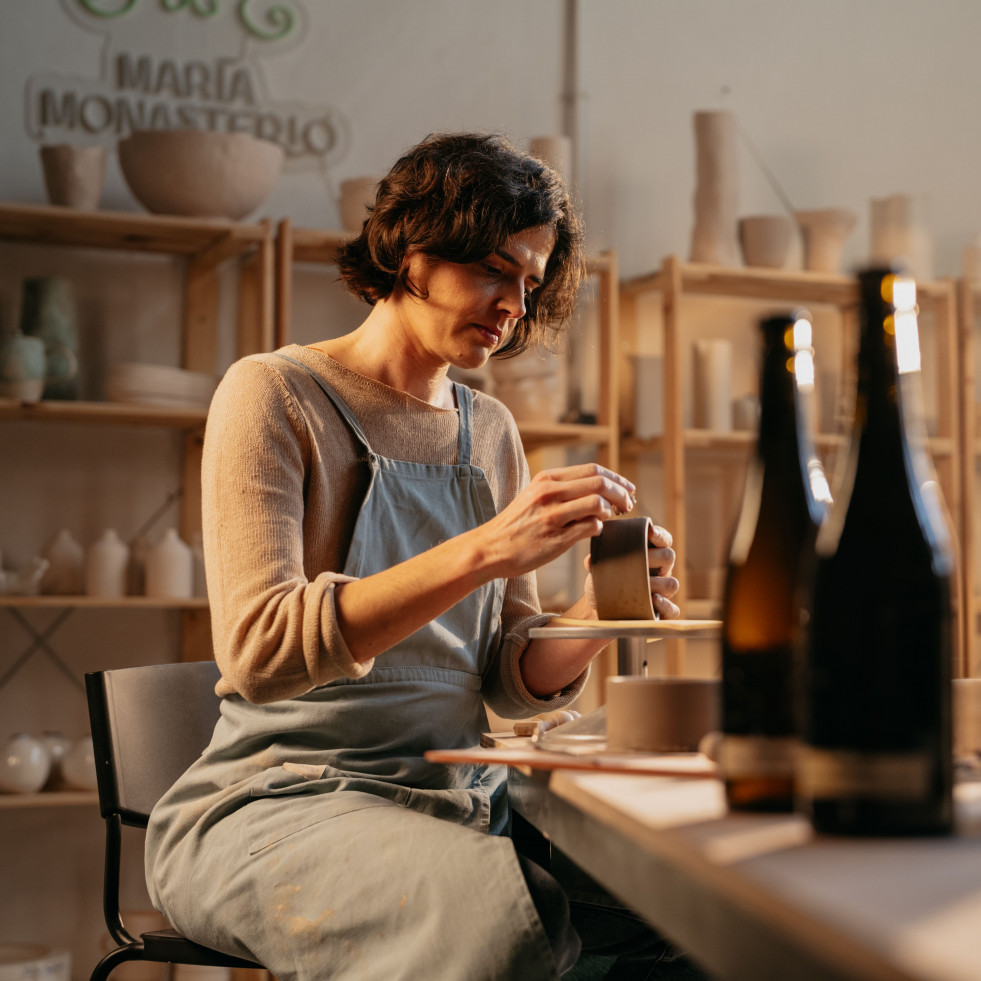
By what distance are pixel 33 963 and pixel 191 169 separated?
5.82 ft

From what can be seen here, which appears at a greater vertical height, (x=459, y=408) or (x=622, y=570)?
(x=459, y=408)

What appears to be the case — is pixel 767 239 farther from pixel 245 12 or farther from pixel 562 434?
pixel 245 12

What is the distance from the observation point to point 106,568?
2.62m

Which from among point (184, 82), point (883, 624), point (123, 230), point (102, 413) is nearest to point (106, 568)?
point (102, 413)

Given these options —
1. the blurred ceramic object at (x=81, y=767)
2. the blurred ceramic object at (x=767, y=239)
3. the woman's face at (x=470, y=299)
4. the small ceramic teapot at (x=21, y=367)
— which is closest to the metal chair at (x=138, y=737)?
the woman's face at (x=470, y=299)

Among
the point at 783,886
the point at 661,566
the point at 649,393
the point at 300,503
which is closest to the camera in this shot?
the point at 783,886

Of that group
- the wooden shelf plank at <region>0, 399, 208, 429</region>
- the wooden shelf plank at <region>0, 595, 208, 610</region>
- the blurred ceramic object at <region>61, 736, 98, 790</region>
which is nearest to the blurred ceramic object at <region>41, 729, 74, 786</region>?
the blurred ceramic object at <region>61, 736, 98, 790</region>

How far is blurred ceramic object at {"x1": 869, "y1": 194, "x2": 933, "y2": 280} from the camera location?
318cm

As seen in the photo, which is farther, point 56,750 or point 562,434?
point 562,434

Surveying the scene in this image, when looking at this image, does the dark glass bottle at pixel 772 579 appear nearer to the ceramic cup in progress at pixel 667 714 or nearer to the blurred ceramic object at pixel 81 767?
the ceramic cup in progress at pixel 667 714

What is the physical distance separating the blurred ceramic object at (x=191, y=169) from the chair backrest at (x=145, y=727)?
1462mm

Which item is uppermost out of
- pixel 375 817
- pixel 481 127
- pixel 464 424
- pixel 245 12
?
pixel 245 12

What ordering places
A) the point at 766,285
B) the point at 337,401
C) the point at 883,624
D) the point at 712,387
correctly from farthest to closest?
1. the point at 766,285
2. the point at 712,387
3. the point at 337,401
4. the point at 883,624

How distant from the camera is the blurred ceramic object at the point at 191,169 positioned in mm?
2627
